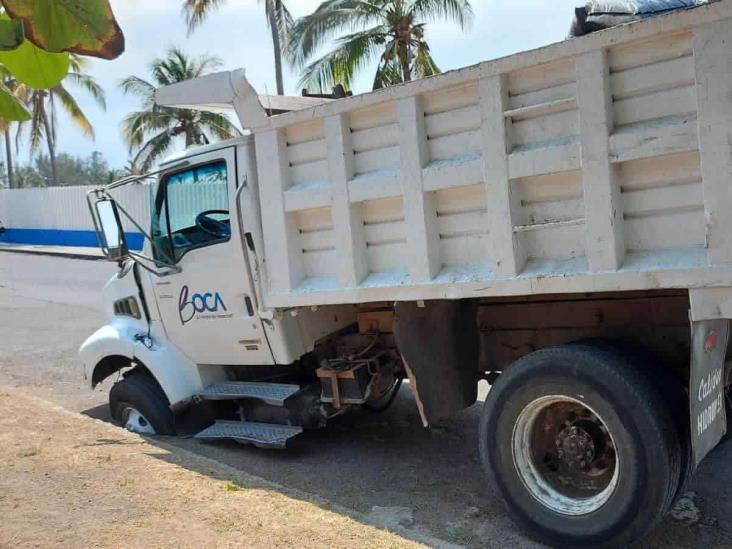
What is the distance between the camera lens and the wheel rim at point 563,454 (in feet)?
13.3

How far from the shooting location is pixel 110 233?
6.11 metres

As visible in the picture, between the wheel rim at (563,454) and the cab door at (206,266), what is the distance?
2.29m

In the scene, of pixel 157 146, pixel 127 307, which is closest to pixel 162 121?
pixel 157 146

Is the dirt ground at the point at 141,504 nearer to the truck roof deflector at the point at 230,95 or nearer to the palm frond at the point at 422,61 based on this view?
the truck roof deflector at the point at 230,95

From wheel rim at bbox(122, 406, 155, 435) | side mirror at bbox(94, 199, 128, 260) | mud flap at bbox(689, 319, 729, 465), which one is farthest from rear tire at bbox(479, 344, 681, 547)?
side mirror at bbox(94, 199, 128, 260)

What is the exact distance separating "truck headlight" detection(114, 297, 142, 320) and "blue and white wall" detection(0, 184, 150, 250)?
20355mm

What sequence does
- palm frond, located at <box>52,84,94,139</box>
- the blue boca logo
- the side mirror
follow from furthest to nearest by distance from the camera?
palm frond, located at <box>52,84,94,139</box>
the side mirror
the blue boca logo

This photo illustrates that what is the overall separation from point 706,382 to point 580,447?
0.74 m

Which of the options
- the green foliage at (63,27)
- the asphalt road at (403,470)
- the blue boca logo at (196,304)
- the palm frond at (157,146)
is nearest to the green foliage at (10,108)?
the green foliage at (63,27)

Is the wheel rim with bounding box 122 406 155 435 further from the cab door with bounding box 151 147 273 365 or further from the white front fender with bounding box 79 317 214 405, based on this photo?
the cab door with bounding box 151 147 273 365

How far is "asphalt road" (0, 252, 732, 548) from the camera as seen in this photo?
4.30 m

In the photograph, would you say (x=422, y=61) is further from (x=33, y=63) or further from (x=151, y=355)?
(x=33, y=63)

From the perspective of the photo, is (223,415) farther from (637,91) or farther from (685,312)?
(637,91)

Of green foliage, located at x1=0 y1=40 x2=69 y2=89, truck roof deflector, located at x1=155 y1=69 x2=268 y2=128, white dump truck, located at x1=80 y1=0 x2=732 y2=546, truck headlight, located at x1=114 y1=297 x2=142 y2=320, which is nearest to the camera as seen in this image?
green foliage, located at x1=0 y1=40 x2=69 y2=89
